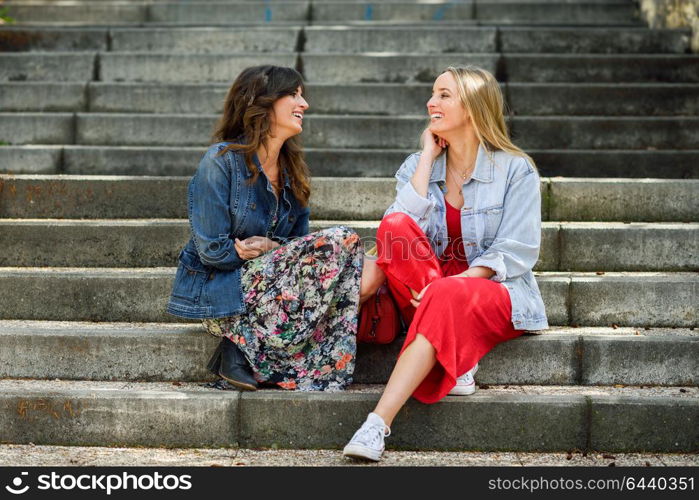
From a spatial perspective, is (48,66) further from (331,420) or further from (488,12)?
(331,420)

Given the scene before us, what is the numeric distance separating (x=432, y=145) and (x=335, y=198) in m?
1.17

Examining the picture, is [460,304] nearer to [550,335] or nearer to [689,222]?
[550,335]

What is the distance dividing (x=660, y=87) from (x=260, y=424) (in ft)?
12.6

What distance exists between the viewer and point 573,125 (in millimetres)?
6188

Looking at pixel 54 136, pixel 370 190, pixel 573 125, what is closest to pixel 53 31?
pixel 54 136

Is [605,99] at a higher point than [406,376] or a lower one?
higher

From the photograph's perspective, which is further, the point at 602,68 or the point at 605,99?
the point at 602,68

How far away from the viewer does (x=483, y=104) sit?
4258 mm

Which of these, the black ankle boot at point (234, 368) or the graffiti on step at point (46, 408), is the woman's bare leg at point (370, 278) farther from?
the graffiti on step at point (46, 408)

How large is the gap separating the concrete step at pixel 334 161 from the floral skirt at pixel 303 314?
73.7 inches

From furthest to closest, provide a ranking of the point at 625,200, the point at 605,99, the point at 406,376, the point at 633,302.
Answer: the point at 605,99 < the point at 625,200 < the point at 633,302 < the point at 406,376

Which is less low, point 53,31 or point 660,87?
point 53,31

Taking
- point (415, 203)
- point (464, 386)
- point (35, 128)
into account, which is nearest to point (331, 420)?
point (464, 386)

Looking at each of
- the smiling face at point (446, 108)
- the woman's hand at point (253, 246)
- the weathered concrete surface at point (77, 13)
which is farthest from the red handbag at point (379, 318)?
the weathered concrete surface at point (77, 13)
